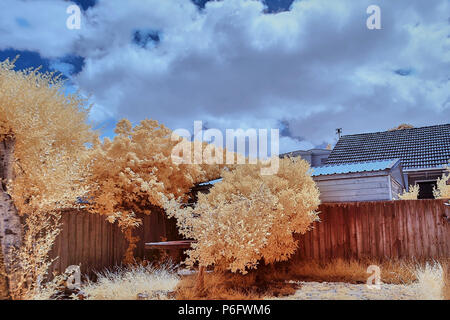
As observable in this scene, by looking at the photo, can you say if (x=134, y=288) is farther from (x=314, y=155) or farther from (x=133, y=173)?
(x=314, y=155)

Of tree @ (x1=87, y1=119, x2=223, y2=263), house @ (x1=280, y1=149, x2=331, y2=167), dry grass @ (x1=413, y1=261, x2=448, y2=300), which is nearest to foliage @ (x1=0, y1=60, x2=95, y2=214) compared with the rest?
tree @ (x1=87, y1=119, x2=223, y2=263)

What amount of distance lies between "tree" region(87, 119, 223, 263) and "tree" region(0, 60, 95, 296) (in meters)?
2.71

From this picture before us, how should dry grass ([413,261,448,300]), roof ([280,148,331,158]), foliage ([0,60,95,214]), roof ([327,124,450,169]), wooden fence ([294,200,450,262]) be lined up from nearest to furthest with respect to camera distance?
dry grass ([413,261,448,300]) → foliage ([0,60,95,214]) → wooden fence ([294,200,450,262]) → roof ([327,124,450,169]) → roof ([280,148,331,158])

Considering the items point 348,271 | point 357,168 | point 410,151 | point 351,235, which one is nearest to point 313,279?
point 348,271

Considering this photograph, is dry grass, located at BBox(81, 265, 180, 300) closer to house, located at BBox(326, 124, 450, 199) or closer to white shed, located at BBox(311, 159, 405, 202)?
white shed, located at BBox(311, 159, 405, 202)

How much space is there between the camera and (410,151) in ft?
61.6

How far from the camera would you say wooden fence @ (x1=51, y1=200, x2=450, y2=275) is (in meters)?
9.54

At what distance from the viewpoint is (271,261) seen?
9.62 metres

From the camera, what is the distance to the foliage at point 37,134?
770 centimetres

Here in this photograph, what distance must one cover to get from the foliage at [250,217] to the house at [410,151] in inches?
338

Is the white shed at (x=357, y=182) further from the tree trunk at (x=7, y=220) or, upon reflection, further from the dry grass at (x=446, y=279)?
the tree trunk at (x=7, y=220)

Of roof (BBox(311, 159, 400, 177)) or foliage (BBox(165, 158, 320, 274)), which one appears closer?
foliage (BBox(165, 158, 320, 274))

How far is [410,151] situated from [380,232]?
33.4 ft

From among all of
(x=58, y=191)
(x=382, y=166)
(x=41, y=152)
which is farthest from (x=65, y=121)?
(x=382, y=166)
